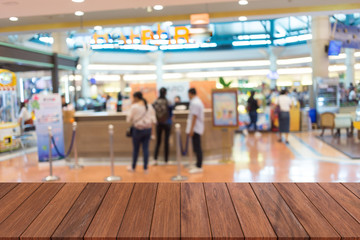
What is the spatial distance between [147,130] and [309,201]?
189 inches

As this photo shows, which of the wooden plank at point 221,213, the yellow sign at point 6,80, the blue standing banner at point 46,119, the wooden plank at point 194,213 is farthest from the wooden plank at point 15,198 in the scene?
the yellow sign at point 6,80

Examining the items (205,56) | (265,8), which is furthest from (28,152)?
(205,56)

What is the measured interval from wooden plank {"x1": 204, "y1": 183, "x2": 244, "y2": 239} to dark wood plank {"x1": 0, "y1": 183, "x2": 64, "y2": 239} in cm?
97

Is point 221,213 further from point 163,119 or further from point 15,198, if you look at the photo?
point 163,119

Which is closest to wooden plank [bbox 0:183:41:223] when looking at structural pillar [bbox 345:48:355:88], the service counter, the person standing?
the person standing

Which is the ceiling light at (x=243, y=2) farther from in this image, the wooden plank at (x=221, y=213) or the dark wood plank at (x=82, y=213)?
the dark wood plank at (x=82, y=213)

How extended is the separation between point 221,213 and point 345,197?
0.75 metres

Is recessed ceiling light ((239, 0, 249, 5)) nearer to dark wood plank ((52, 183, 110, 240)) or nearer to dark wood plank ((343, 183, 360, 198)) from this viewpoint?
dark wood plank ((343, 183, 360, 198))

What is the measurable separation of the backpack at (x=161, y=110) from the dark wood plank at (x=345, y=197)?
17.4 feet

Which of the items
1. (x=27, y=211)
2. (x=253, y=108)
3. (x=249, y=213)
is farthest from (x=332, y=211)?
(x=253, y=108)

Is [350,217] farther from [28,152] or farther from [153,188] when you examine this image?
[28,152]

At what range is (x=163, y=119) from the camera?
7566mm

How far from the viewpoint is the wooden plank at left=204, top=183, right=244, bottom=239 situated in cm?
189

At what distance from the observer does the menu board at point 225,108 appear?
25.7 feet
